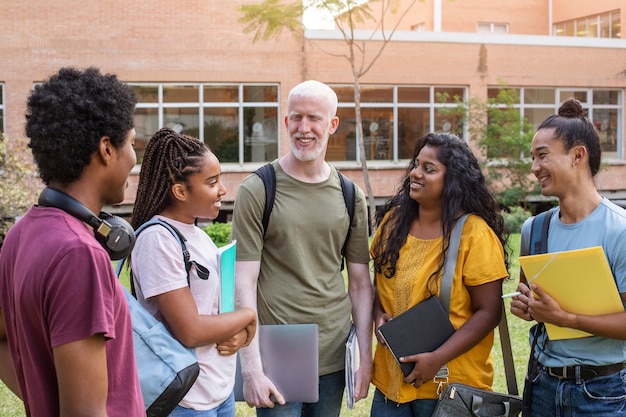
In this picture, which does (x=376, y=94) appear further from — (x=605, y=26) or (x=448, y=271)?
(x=448, y=271)

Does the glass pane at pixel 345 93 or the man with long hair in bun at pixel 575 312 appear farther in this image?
the glass pane at pixel 345 93

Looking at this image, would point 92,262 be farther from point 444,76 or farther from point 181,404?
point 444,76

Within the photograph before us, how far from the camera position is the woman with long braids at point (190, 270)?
248 cm

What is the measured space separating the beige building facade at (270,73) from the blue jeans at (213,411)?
18.0m

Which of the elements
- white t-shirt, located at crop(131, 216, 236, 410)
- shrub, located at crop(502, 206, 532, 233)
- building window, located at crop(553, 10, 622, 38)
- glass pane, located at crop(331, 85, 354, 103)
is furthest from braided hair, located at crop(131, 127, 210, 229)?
building window, located at crop(553, 10, 622, 38)

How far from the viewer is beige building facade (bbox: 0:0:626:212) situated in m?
20.2

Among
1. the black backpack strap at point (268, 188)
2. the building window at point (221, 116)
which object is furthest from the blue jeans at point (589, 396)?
the building window at point (221, 116)

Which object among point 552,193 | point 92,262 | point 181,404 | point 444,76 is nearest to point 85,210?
point 92,262

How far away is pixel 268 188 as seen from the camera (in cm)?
324

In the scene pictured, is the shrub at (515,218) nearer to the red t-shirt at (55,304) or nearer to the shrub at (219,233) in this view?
the shrub at (219,233)

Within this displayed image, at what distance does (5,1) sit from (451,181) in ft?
64.8

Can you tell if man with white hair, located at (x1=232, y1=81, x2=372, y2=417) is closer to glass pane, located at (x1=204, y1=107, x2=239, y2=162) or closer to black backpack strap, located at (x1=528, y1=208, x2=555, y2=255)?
black backpack strap, located at (x1=528, y1=208, x2=555, y2=255)

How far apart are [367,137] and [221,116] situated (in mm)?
4655

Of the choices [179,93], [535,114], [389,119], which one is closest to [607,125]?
[535,114]
